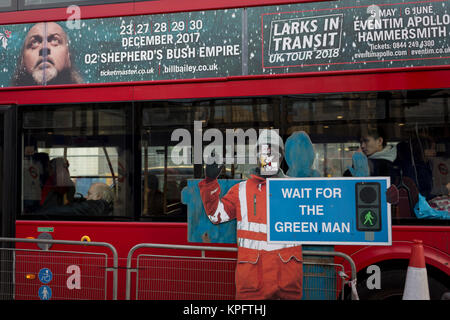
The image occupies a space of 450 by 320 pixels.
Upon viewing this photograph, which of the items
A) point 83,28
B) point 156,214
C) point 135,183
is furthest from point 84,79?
point 156,214

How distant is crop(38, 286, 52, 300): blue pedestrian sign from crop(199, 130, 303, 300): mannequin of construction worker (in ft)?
7.27

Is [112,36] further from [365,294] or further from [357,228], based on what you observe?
[365,294]

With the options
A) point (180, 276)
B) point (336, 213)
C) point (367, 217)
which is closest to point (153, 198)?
point (180, 276)

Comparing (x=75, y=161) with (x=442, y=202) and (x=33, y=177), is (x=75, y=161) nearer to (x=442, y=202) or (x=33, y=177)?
(x=33, y=177)

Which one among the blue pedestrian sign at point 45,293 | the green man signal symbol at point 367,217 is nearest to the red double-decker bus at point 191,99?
the green man signal symbol at point 367,217

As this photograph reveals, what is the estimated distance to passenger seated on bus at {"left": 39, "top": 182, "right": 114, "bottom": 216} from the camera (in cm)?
440

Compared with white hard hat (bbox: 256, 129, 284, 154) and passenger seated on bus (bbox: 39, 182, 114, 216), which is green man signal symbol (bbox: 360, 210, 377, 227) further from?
passenger seated on bus (bbox: 39, 182, 114, 216)

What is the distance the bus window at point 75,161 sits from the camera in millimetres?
4387

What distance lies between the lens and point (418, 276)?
3449 millimetres
